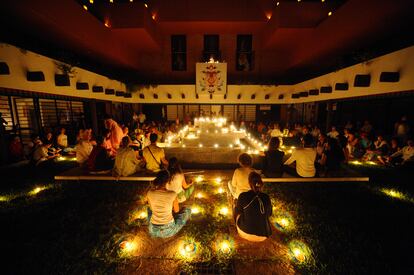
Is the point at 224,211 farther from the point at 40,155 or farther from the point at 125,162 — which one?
the point at 40,155

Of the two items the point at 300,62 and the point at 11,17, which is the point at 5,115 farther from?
the point at 300,62

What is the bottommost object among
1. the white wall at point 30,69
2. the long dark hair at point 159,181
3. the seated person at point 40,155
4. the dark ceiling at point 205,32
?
the seated person at point 40,155

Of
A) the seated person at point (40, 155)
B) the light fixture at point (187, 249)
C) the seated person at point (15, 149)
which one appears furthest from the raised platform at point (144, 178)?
the seated person at point (15, 149)

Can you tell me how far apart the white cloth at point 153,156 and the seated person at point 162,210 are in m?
2.12

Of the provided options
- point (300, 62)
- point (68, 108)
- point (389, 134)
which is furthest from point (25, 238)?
point (300, 62)

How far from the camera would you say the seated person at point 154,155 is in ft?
16.0

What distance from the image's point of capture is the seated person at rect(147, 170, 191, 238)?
261cm

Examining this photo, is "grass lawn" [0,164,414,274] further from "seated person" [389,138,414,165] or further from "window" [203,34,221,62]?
"window" [203,34,221,62]

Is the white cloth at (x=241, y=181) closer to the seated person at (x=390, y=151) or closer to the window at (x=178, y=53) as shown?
the seated person at (x=390, y=151)

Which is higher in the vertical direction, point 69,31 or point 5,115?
point 69,31

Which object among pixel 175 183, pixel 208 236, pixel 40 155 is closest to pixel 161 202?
pixel 175 183

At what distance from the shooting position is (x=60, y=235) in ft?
10.3

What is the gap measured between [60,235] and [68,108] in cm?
860

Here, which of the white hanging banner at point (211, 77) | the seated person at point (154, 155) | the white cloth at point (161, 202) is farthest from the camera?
the white hanging banner at point (211, 77)
